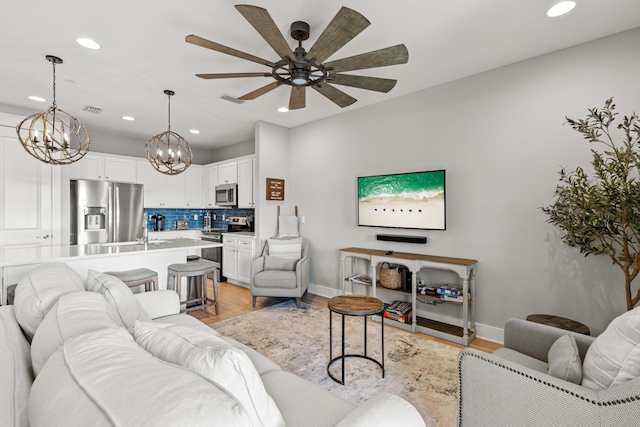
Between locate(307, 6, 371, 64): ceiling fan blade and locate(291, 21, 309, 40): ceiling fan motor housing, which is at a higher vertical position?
locate(291, 21, 309, 40): ceiling fan motor housing

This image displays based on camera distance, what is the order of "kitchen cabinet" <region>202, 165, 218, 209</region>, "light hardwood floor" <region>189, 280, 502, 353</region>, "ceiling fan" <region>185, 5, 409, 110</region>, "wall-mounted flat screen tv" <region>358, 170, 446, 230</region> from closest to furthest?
"ceiling fan" <region>185, 5, 409, 110</region> → "light hardwood floor" <region>189, 280, 502, 353</region> → "wall-mounted flat screen tv" <region>358, 170, 446, 230</region> → "kitchen cabinet" <region>202, 165, 218, 209</region>

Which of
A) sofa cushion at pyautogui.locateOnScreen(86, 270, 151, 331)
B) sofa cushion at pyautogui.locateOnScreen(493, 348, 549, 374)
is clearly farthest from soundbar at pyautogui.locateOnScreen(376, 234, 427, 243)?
sofa cushion at pyautogui.locateOnScreen(86, 270, 151, 331)

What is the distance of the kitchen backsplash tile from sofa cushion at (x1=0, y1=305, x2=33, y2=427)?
4.82m

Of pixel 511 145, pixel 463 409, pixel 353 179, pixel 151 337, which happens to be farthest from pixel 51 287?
pixel 511 145

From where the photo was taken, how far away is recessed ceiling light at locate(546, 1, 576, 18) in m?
2.14


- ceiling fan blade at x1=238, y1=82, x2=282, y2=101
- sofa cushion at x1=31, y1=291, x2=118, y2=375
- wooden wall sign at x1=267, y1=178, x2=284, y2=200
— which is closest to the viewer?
Result: sofa cushion at x1=31, y1=291, x2=118, y2=375

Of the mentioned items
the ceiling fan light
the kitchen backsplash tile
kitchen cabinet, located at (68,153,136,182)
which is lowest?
the kitchen backsplash tile

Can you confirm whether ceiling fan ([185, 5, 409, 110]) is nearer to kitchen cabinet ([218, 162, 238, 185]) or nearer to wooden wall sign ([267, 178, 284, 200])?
wooden wall sign ([267, 178, 284, 200])

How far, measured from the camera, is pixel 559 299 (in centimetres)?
281

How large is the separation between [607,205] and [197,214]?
671 centimetres

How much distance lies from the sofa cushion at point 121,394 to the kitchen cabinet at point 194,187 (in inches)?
230

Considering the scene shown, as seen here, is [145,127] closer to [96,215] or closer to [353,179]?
[96,215]

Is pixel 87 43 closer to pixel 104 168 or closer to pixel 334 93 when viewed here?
pixel 334 93

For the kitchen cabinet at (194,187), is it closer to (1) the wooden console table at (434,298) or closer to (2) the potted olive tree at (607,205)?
(1) the wooden console table at (434,298)
